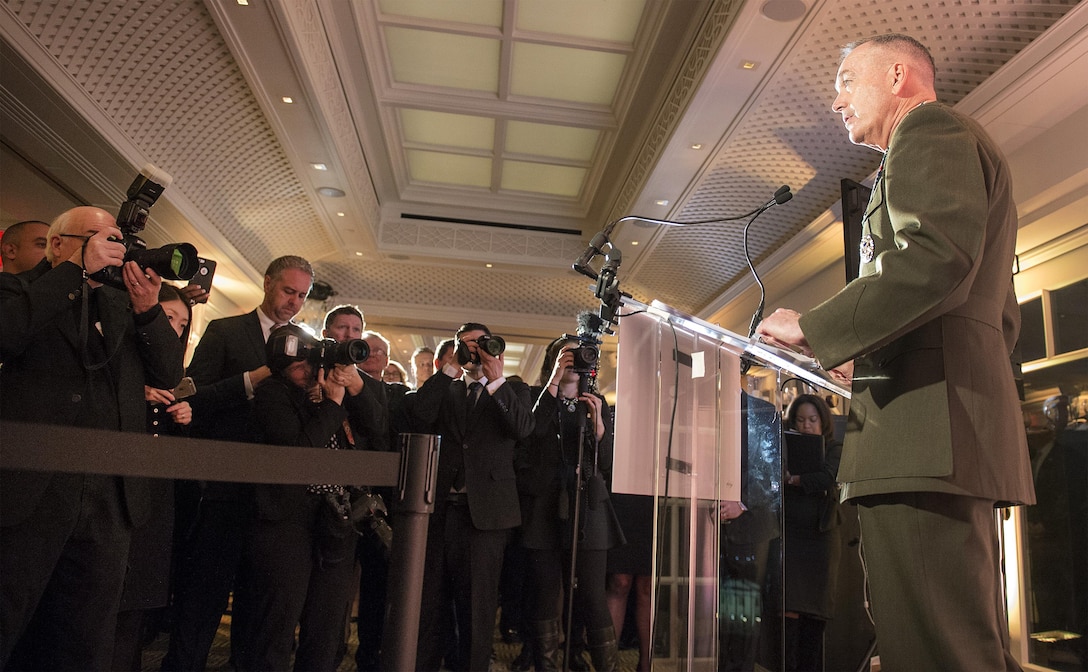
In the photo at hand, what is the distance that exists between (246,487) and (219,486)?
103 mm

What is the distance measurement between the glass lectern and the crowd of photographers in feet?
1.20

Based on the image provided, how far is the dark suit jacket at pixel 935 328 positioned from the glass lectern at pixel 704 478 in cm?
57

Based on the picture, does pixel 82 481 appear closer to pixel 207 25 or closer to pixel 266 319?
pixel 266 319

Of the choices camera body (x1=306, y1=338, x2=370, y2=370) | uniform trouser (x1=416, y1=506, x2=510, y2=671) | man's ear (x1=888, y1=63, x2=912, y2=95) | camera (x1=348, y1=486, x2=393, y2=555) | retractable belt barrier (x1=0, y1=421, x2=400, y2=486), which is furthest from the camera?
uniform trouser (x1=416, y1=506, x2=510, y2=671)

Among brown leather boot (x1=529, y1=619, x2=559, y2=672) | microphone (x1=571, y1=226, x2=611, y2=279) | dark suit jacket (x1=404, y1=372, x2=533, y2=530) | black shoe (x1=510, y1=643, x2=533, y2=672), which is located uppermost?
microphone (x1=571, y1=226, x2=611, y2=279)

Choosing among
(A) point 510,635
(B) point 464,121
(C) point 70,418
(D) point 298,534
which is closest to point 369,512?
(D) point 298,534

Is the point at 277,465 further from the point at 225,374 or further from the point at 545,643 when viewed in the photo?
the point at 545,643

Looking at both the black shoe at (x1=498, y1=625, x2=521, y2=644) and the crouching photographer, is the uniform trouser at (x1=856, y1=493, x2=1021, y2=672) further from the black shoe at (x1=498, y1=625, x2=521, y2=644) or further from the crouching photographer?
the black shoe at (x1=498, y1=625, x2=521, y2=644)

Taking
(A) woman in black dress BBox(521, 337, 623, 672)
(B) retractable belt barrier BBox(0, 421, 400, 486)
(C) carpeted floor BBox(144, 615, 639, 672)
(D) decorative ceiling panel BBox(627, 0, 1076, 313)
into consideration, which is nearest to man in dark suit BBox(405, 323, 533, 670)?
(A) woman in black dress BBox(521, 337, 623, 672)

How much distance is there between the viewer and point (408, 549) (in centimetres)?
117

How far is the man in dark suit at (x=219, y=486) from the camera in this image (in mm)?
2293

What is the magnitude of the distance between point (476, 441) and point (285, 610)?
0.89 meters

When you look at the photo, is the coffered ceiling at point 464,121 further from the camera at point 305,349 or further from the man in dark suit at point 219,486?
the camera at point 305,349

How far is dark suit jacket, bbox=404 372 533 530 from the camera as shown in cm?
268
